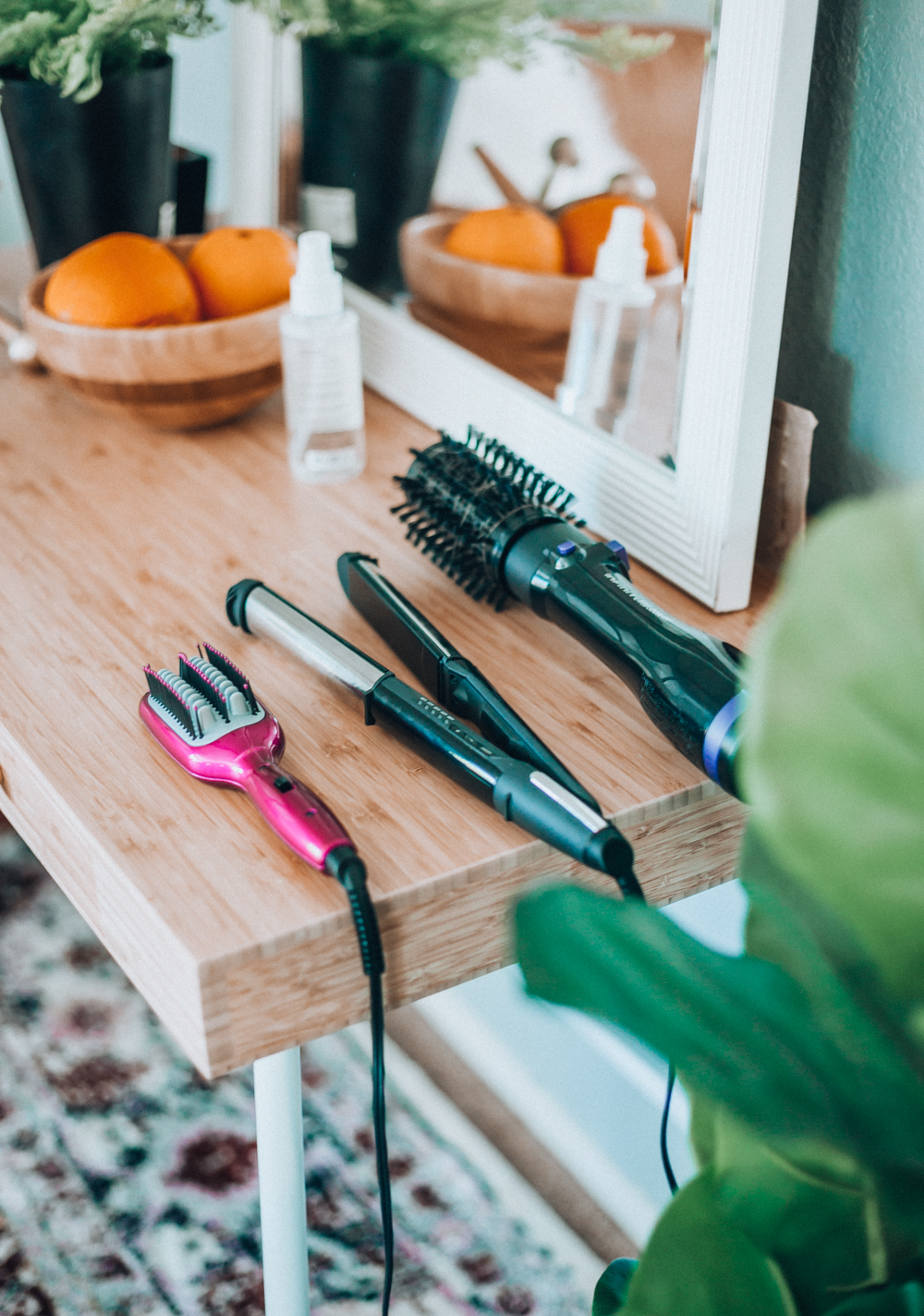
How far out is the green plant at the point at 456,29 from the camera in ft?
2.32

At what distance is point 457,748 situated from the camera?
0.50 meters

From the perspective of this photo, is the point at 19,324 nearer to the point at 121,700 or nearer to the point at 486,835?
the point at 121,700

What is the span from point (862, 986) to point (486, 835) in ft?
0.77

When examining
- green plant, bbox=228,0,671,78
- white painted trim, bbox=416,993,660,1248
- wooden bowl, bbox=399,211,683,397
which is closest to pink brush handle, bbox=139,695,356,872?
wooden bowl, bbox=399,211,683,397

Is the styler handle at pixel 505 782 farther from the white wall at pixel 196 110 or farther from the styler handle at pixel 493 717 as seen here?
the white wall at pixel 196 110

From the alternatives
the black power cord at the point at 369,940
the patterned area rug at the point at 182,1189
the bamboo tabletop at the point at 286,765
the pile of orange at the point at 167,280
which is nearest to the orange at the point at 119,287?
the pile of orange at the point at 167,280

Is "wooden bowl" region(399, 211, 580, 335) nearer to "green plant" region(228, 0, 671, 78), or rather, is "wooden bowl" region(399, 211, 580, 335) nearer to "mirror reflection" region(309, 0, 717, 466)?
"mirror reflection" region(309, 0, 717, 466)

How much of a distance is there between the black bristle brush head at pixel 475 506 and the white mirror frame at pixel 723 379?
5 cm

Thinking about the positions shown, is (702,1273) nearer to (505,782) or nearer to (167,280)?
(505,782)

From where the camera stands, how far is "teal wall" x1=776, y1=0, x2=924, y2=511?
0.58 meters

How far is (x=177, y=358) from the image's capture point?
0.77m

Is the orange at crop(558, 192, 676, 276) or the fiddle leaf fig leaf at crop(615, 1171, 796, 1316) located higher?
the orange at crop(558, 192, 676, 276)

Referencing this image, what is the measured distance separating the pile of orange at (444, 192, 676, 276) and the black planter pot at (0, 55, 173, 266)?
0.28 metres

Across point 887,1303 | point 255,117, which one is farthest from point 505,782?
point 255,117
